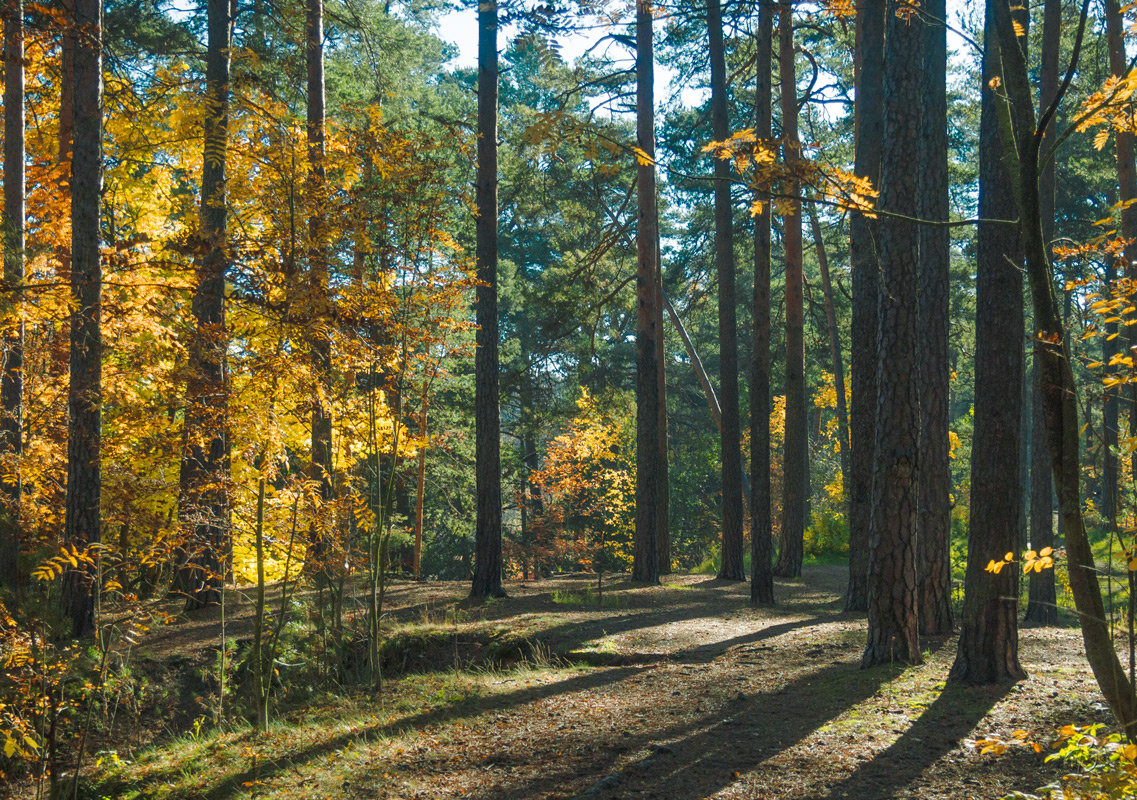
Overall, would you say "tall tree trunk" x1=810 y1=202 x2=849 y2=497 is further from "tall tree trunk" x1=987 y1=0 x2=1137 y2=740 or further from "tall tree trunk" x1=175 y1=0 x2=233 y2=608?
"tall tree trunk" x1=987 y1=0 x2=1137 y2=740

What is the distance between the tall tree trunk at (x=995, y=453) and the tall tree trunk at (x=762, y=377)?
492 centimetres

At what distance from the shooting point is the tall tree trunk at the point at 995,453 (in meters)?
4.61

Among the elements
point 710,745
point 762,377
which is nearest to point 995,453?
point 710,745

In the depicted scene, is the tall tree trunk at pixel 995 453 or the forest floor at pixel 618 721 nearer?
the forest floor at pixel 618 721

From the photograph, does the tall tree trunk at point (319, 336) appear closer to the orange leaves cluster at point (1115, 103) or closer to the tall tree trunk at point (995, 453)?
the tall tree trunk at point (995, 453)

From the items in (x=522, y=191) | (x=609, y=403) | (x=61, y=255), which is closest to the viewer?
(x=61, y=255)

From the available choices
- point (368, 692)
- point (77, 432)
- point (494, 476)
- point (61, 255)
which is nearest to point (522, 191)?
point (494, 476)

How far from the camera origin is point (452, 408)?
19.6m

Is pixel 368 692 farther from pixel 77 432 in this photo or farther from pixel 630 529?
pixel 630 529

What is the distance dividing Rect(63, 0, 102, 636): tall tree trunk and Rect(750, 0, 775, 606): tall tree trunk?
7618 millimetres

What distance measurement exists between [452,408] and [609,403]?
6.00 metres

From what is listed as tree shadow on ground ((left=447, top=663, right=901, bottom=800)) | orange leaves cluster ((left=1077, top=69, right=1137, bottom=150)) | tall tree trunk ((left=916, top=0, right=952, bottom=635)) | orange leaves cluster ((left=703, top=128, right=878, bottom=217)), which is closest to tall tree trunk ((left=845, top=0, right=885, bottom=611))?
tall tree trunk ((left=916, top=0, right=952, bottom=635))

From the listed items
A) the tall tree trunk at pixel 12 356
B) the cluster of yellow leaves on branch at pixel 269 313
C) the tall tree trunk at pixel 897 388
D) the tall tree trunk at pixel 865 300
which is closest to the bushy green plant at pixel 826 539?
the tall tree trunk at pixel 865 300

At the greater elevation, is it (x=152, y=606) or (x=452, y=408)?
(x=452, y=408)
